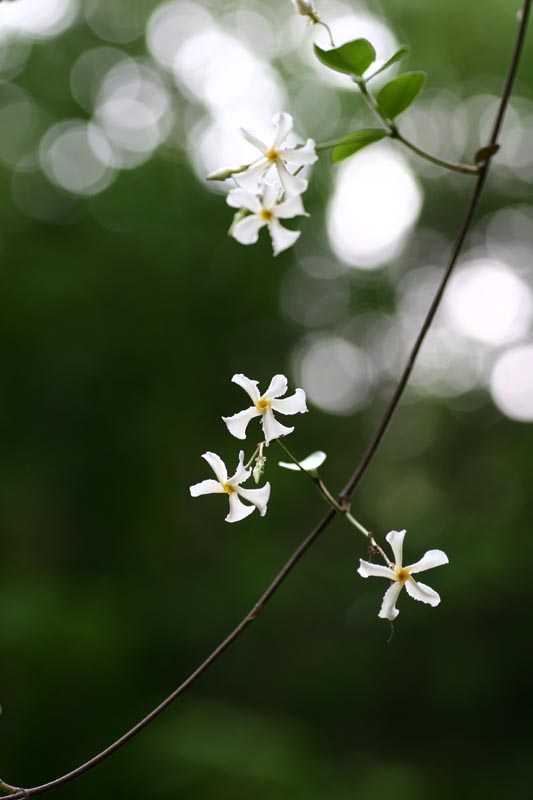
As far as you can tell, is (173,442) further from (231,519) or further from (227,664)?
(231,519)

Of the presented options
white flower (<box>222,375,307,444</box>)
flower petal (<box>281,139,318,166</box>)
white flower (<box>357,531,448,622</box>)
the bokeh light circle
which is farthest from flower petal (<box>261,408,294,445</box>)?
the bokeh light circle

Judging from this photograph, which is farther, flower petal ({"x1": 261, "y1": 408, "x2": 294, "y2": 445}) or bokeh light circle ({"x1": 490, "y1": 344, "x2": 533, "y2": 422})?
bokeh light circle ({"x1": 490, "y1": 344, "x2": 533, "y2": 422})

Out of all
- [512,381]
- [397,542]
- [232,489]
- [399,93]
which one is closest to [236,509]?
[232,489]

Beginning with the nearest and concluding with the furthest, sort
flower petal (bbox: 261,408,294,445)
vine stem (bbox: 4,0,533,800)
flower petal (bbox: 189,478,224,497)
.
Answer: vine stem (bbox: 4,0,533,800), flower petal (bbox: 261,408,294,445), flower petal (bbox: 189,478,224,497)

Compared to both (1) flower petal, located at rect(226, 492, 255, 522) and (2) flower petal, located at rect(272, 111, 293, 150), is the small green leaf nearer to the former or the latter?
(2) flower petal, located at rect(272, 111, 293, 150)

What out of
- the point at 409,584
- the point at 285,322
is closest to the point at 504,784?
the point at 285,322

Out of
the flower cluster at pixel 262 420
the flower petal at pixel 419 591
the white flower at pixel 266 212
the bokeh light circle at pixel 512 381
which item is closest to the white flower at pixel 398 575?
the flower petal at pixel 419 591

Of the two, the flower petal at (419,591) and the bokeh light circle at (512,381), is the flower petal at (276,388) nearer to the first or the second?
the flower petal at (419,591)

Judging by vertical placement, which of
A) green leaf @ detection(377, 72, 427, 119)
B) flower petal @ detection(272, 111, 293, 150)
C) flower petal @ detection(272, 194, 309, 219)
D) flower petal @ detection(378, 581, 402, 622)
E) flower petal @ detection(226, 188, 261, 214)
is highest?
green leaf @ detection(377, 72, 427, 119)
